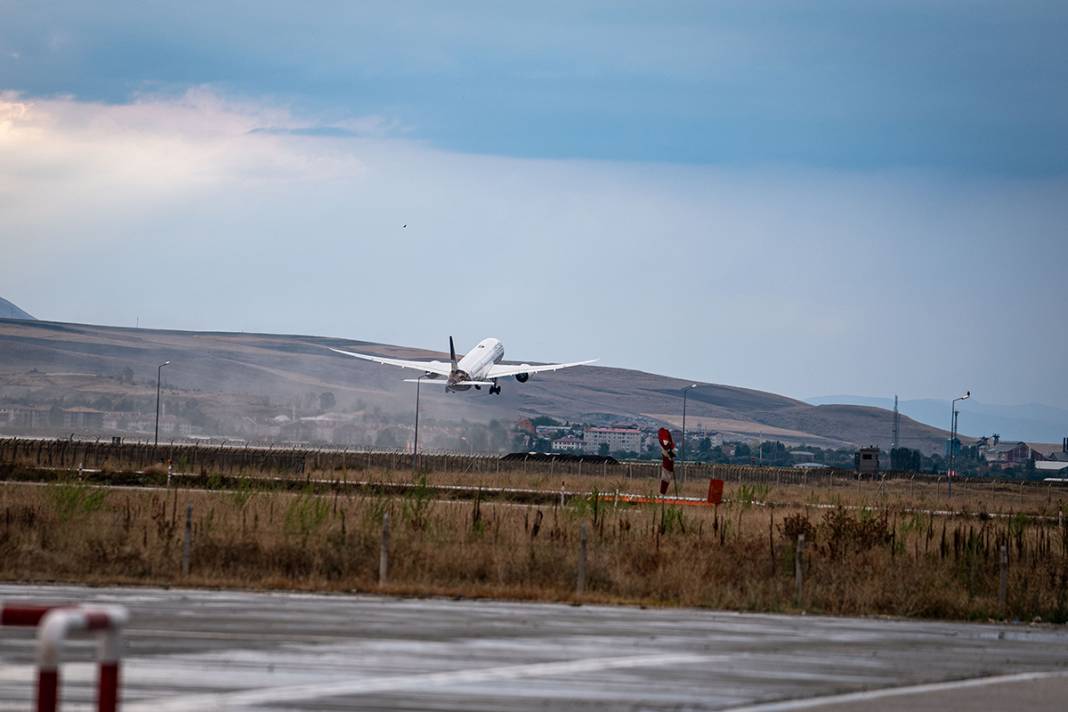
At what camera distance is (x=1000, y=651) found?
2261 cm

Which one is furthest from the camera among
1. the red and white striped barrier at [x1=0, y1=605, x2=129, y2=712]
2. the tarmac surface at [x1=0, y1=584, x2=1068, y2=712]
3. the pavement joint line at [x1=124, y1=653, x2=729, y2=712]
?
the tarmac surface at [x1=0, y1=584, x2=1068, y2=712]

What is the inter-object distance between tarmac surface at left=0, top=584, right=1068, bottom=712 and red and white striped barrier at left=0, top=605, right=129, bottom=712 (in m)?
4.10

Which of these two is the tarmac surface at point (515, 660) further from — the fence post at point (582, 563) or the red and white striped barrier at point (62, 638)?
the red and white striped barrier at point (62, 638)

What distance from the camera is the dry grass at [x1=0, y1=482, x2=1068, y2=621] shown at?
30.0 metres

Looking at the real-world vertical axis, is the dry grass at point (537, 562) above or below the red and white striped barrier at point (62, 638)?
below

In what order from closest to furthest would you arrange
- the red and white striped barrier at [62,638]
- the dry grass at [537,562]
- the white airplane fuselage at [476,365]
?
the red and white striped barrier at [62,638] → the dry grass at [537,562] → the white airplane fuselage at [476,365]

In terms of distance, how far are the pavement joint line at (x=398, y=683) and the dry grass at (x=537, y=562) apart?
10184 millimetres

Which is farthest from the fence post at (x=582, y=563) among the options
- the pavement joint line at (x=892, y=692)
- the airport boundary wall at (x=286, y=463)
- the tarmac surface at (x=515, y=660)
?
the airport boundary wall at (x=286, y=463)

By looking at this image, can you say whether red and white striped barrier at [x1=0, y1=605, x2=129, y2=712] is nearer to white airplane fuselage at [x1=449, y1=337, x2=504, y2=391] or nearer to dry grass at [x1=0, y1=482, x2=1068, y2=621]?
dry grass at [x1=0, y1=482, x2=1068, y2=621]

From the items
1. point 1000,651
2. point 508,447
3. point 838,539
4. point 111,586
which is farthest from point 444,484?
point 508,447

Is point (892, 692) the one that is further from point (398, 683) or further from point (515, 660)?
point (398, 683)

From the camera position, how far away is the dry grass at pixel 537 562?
29984mm

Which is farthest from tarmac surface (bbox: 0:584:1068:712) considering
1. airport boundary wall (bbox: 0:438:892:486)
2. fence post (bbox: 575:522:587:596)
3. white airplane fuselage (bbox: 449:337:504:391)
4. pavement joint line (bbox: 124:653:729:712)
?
white airplane fuselage (bbox: 449:337:504:391)

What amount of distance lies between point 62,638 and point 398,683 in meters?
6.98
